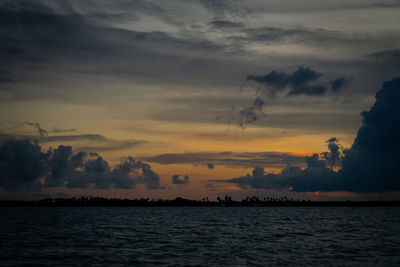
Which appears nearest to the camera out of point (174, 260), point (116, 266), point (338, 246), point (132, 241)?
point (116, 266)

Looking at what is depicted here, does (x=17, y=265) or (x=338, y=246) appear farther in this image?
(x=338, y=246)

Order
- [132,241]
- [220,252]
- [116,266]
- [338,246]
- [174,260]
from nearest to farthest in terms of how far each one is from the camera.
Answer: [116,266]
[174,260]
[220,252]
[338,246]
[132,241]

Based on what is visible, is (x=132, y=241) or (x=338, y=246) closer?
(x=338, y=246)

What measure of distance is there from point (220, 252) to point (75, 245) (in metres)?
25.0

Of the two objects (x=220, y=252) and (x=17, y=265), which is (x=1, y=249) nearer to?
(x=17, y=265)

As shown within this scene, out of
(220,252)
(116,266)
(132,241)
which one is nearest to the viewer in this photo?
(116,266)

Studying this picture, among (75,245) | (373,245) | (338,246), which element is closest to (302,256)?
(338,246)

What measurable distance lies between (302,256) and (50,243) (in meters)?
42.1

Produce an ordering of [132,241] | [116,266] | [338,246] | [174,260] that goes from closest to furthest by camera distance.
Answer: [116,266] < [174,260] < [338,246] < [132,241]

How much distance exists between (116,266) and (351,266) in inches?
1067

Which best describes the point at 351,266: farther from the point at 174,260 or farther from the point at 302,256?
the point at 174,260

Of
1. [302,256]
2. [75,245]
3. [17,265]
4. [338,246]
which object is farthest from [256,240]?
[17,265]

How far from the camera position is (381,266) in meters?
47.7

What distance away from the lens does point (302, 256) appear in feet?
180
